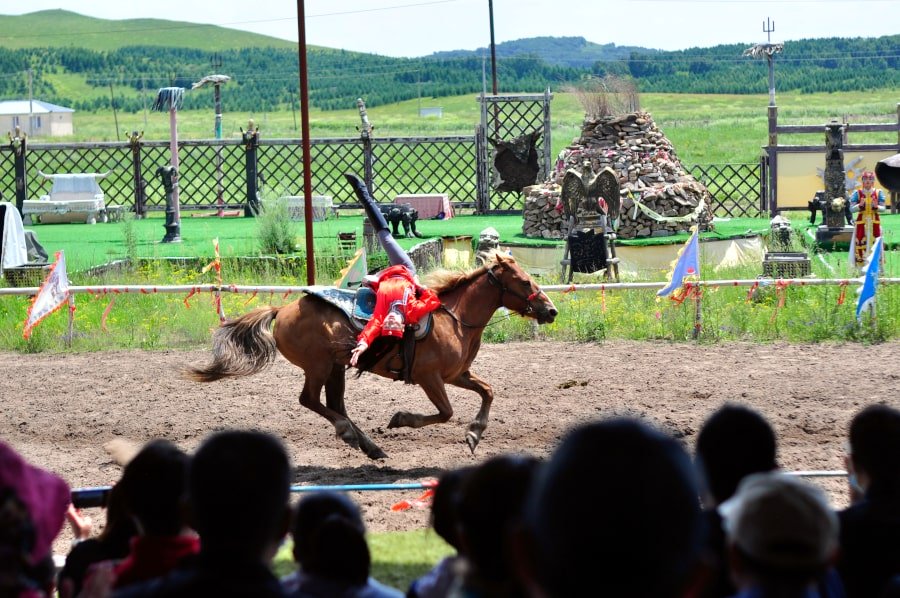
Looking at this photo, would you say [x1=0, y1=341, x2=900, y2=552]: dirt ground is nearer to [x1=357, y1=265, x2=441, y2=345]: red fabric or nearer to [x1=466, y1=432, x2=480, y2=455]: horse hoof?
[x1=466, y1=432, x2=480, y2=455]: horse hoof

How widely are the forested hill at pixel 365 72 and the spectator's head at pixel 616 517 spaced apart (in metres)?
80.2

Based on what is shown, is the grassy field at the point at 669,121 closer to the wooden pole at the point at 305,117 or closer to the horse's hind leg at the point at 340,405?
the wooden pole at the point at 305,117

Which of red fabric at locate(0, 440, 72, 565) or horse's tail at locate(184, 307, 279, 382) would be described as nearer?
red fabric at locate(0, 440, 72, 565)

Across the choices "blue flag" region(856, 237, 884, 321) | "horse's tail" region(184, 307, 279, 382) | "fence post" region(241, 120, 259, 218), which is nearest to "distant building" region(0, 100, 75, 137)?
"fence post" region(241, 120, 259, 218)

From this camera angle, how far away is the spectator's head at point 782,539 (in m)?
2.28

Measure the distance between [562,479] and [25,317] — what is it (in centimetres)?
1319

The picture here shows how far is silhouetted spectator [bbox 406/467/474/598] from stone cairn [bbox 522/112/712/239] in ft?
54.0

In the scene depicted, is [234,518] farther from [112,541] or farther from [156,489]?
[112,541]

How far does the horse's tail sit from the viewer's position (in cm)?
865

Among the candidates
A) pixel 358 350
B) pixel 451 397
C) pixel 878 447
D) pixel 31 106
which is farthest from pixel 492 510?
pixel 31 106

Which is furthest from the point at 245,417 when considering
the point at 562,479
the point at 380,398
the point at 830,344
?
the point at 562,479

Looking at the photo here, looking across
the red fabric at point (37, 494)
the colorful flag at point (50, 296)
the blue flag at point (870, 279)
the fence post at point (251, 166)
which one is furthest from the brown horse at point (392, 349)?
the fence post at point (251, 166)

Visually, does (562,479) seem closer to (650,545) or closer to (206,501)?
(650,545)

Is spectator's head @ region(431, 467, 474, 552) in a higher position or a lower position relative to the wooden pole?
lower
